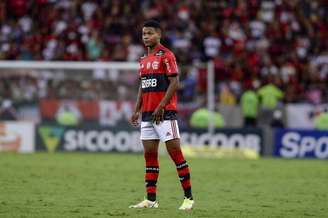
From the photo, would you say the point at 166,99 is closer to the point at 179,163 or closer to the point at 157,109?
the point at 157,109

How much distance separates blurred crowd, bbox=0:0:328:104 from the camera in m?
30.5

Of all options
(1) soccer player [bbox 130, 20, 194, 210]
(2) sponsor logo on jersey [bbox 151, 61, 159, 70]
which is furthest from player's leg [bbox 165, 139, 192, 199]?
(2) sponsor logo on jersey [bbox 151, 61, 159, 70]

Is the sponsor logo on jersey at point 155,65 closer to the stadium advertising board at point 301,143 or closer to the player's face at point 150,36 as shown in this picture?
the player's face at point 150,36

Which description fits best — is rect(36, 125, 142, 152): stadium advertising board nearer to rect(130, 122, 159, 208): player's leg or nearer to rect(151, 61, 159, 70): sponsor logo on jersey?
rect(130, 122, 159, 208): player's leg

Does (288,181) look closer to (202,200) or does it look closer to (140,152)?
(202,200)

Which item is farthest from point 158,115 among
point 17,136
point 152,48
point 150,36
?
point 17,136

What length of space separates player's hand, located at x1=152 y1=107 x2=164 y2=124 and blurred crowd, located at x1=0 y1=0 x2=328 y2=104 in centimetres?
1722

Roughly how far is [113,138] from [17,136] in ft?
9.65

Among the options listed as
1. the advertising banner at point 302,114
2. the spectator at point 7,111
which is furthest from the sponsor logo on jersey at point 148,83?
the advertising banner at point 302,114

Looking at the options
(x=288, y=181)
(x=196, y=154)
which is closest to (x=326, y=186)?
(x=288, y=181)

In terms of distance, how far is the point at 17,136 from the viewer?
26.6 m

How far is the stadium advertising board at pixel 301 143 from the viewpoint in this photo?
1027 inches

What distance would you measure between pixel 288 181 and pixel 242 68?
1353 centimetres

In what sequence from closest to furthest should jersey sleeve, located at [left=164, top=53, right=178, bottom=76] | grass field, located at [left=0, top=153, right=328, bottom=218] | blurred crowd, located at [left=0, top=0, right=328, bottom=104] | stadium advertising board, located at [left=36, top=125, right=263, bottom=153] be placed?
grass field, located at [left=0, top=153, right=328, bottom=218] < jersey sleeve, located at [left=164, top=53, right=178, bottom=76] < stadium advertising board, located at [left=36, top=125, right=263, bottom=153] < blurred crowd, located at [left=0, top=0, right=328, bottom=104]
